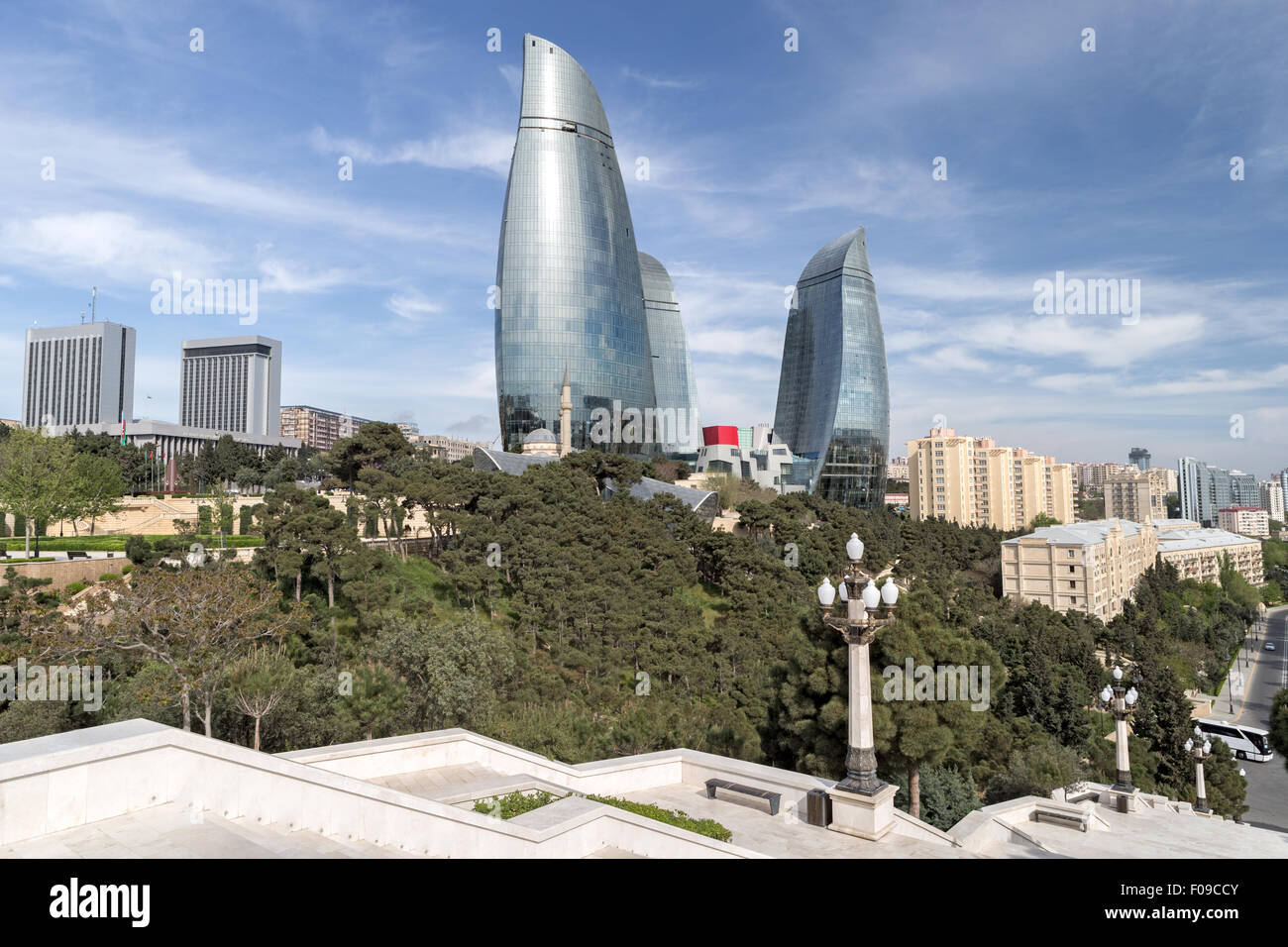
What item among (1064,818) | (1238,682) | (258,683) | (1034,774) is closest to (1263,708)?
(1238,682)

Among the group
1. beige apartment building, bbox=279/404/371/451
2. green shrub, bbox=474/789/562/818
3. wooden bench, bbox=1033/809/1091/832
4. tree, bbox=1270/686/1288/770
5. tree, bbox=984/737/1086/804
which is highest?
beige apartment building, bbox=279/404/371/451

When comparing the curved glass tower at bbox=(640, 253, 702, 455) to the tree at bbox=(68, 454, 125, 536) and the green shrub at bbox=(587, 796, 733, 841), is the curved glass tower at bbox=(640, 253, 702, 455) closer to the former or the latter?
the tree at bbox=(68, 454, 125, 536)

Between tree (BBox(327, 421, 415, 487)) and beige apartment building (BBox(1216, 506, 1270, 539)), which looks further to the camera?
beige apartment building (BBox(1216, 506, 1270, 539))

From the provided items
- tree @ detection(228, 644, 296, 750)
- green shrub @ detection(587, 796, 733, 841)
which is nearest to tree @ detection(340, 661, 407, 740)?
tree @ detection(228, 644, 296, 750)

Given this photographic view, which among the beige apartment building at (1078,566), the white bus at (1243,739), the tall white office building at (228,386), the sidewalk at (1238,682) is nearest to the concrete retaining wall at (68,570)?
the white bus at (1243,739)

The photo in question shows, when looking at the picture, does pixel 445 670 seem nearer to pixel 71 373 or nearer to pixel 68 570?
pixel 68 570

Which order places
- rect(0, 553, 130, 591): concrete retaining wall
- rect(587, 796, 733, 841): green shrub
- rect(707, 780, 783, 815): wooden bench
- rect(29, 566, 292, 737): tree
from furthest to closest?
1. rect(0, 553, 130, 591): concrete retaining wall
2. rect(29, 566, 292, 737): tree
3. rect(707, 780, 783, 815): wooden bench
4. rect(587, 796, 733, 841): green shrub
